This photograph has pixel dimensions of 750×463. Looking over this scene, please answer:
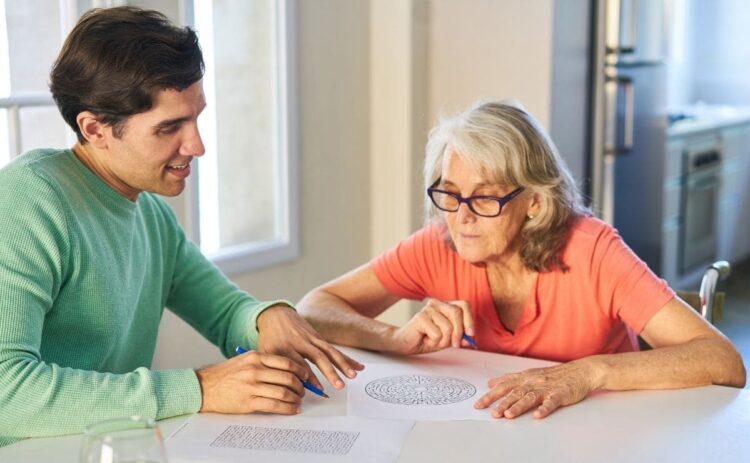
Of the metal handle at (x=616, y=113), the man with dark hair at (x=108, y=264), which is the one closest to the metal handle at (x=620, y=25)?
the metal handle at (x=616, y=113)

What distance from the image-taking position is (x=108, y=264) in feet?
5.21

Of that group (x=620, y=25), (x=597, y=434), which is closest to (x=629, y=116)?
(x=620, y=25)

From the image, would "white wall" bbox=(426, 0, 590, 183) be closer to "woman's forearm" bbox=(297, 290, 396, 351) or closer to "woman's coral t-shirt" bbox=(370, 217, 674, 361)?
"woman's coral t-shirt" bbox=(370, 217, 674, 361)

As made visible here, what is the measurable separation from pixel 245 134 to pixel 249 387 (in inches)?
79.8

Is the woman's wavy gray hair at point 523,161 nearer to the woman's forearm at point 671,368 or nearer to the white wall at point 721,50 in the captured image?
the woman's forearm at point 671,368

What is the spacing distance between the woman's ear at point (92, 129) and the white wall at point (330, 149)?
5.86ft

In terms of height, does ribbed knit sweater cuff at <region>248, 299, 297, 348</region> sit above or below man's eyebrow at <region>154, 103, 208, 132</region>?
below

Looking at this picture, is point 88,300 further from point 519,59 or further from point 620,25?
point 620,25

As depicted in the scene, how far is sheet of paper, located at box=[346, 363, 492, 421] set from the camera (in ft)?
4.87

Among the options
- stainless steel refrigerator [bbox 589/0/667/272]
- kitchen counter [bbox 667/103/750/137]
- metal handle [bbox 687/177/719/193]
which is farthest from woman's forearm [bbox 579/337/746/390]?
metal handle [bbox 687/177/719/193]

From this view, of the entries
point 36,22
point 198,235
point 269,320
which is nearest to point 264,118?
point 198,235

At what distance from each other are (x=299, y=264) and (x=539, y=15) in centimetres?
131

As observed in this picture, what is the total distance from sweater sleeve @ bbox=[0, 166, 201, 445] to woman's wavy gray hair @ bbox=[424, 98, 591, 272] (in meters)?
0.72

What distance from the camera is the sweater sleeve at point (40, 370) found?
4.41ft
